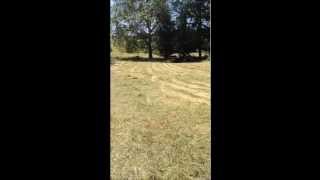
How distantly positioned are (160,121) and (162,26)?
4.05ft

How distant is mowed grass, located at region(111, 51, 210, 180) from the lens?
105 inches

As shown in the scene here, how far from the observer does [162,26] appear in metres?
2.89

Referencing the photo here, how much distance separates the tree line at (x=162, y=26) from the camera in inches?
99.7

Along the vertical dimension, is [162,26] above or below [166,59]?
above

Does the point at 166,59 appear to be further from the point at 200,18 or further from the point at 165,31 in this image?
the point at 200,18

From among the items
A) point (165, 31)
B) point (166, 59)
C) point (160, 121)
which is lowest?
point (160, 121)

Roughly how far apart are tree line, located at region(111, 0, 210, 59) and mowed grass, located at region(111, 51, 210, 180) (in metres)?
0.17

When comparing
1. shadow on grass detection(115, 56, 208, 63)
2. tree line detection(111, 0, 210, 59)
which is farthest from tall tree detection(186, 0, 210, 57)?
shadow on grass detection(115, 56, 208, 63)

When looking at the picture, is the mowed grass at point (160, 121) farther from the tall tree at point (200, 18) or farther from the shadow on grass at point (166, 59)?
the tall tree at point (200, 18)

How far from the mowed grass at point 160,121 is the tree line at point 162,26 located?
172 millimetres

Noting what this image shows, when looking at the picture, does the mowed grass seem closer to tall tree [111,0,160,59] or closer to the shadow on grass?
the shadow on grass

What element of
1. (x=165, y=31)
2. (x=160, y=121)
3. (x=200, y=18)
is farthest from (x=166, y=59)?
(x=160, y=121)

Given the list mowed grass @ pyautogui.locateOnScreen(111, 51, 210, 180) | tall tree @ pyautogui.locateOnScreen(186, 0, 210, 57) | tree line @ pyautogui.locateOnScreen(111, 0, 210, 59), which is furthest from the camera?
mowed grass @ pyautogui.locateOnScreen(111, 51, 210, 180)
